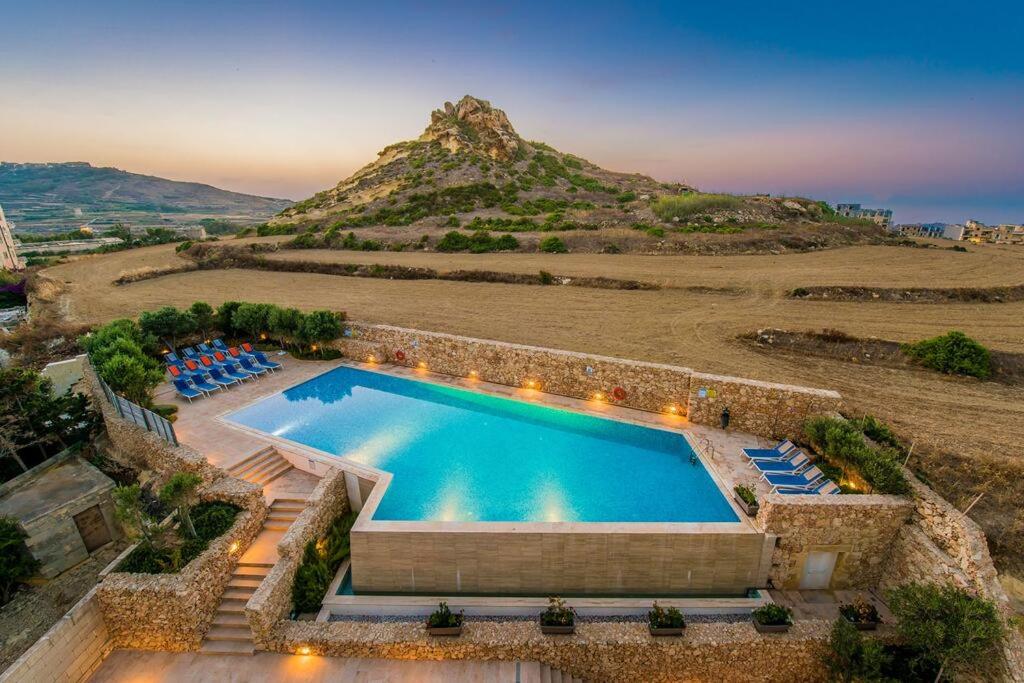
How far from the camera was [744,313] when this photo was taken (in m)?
17.8

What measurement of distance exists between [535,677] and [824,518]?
6006mm

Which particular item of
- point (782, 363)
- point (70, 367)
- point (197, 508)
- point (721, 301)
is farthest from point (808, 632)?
point (70, 367)

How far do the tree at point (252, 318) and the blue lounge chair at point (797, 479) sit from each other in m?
18.0

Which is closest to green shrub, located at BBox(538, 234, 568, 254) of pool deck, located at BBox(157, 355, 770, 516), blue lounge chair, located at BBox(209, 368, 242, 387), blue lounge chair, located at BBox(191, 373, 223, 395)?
pool deck, located at BBox(157, 355, 770, 516)

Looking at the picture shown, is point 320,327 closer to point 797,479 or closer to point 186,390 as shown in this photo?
point 186,390

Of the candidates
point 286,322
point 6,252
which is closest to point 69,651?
point 286,322

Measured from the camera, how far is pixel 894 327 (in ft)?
50.7

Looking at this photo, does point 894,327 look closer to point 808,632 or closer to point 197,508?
point 808,632

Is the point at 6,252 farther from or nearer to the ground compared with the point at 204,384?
farther from the ground

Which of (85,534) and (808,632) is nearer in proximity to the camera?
(808,632)

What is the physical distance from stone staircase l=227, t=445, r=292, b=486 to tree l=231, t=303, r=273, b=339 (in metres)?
8.57

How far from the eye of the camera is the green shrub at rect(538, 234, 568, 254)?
3073 cm

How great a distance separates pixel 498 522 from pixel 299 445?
5875mm

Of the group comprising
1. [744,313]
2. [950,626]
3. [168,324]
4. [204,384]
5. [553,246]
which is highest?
[553,246]
